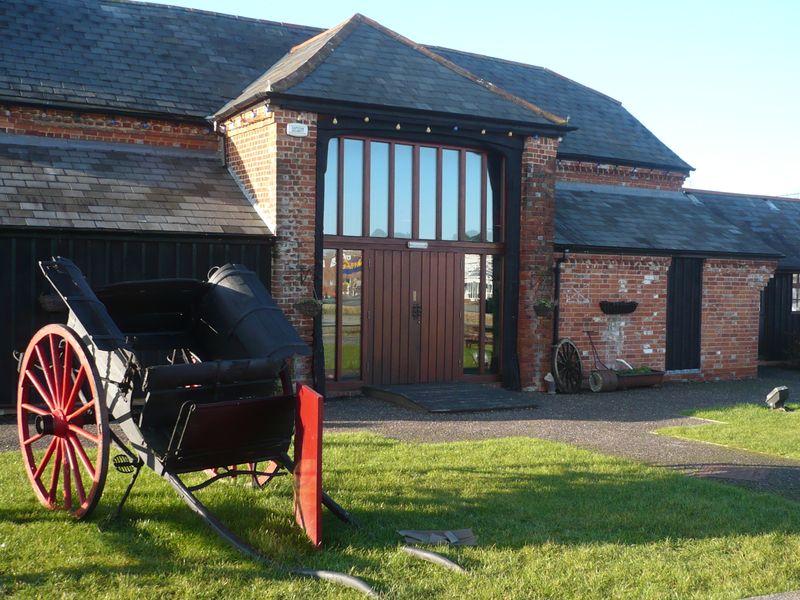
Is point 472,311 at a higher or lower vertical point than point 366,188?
lower

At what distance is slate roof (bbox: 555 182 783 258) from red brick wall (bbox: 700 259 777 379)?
34cm

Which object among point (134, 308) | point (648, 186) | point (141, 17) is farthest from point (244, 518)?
point (648, 186)

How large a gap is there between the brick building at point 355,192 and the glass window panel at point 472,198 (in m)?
0.02

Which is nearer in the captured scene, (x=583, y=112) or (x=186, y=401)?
(x=186, y=401)

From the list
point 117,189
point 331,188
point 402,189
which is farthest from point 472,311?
point 117,189

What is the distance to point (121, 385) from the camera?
5.46 metres

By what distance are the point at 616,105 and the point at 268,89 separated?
11025 mm

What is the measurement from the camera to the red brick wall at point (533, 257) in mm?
13398

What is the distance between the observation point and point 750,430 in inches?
388

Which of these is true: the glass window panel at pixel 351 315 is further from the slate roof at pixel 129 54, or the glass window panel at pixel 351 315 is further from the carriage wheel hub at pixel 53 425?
the carriage wheel hub at pixel 53 425

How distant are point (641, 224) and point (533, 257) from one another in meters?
3.44

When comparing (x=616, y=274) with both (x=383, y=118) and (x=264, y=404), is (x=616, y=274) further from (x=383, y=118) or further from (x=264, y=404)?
(x=264, y=404)

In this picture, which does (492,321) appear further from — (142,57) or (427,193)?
(142,57)

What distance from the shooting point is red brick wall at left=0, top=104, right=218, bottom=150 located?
12328mm
